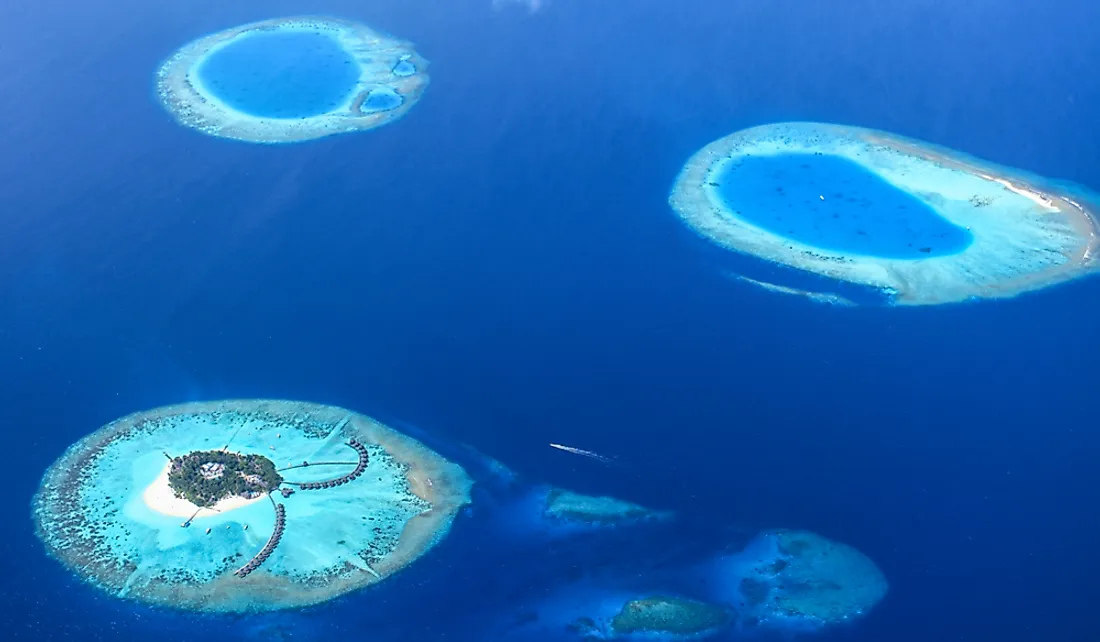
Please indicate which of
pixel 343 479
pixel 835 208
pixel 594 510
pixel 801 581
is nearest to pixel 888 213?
pixel 835 208

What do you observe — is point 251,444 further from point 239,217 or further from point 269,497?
point 239,217

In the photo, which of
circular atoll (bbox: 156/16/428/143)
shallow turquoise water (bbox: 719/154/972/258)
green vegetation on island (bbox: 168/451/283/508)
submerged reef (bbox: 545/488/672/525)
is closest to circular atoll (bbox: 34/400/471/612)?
green vegetation on island (bbox: 168/451/283/508)

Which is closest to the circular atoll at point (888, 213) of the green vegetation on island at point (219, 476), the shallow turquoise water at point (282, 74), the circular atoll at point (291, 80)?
the circular atoll at point (291, 80)

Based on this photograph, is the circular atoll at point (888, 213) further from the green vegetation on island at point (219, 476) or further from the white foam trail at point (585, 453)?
the green vegetation on island at point (219, 476)

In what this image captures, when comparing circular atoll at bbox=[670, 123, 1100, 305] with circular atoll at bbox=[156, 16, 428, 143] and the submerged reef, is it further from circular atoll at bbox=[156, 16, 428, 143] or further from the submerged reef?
circular atoll at bbox=[156, 16, 428, 143]

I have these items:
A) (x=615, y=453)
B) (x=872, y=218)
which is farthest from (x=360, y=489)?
(x=872, y=218)

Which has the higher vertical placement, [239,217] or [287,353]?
[239,217]
